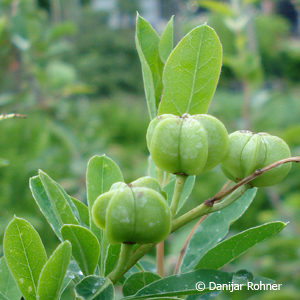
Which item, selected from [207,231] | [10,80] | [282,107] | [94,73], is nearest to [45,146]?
[10,80]

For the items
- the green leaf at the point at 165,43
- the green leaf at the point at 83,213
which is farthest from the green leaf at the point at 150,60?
the green leaf at the point at 83,213

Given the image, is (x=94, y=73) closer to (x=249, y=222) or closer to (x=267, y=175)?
(x=249, y=222)

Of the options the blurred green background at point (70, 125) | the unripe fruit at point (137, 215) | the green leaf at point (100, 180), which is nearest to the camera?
the unripe fruit at point (137, 215)

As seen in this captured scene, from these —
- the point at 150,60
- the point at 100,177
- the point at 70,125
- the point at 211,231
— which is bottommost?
the point at 70,125


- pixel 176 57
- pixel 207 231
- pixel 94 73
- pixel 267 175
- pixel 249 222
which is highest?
pixel 176 57

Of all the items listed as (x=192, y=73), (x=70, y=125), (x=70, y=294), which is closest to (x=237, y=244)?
(x=192, y=73)

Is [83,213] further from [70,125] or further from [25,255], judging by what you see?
[70,125]

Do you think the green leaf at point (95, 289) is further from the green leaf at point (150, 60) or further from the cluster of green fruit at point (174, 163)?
the green leaf at point (150, 60)
